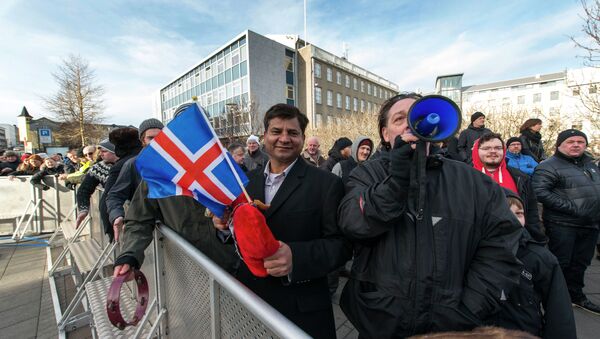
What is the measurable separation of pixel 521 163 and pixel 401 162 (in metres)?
4.68

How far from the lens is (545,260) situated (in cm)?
183

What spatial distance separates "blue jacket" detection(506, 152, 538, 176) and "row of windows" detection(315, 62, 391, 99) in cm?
2830

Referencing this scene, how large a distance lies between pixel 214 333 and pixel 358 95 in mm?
40190

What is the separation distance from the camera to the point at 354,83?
124ft

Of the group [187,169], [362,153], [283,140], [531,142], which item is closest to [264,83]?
[362,153]

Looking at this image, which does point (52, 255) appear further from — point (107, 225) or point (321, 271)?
point (321, 271)

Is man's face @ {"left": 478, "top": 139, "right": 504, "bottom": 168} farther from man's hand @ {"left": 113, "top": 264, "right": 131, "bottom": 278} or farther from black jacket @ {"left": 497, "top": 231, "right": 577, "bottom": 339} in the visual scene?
man's hand @ {"left": 113, "top": 264, "right": 131, "bottom": 278}

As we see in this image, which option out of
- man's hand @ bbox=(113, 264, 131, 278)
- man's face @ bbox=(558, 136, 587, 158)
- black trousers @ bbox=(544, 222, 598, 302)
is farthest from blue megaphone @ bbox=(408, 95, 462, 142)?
black trousers @ bbox=(544, 222, 598, 302)

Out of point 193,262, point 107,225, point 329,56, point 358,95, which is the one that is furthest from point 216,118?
point 193,262

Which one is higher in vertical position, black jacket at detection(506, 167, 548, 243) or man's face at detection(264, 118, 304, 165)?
man's face at detection(264, 118, 304, 165)

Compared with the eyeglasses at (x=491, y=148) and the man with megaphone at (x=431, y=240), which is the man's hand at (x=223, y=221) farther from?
the eyeglasses at (x=491, y=148)

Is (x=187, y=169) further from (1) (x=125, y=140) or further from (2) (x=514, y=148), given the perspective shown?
(2) (x=514, y=148)

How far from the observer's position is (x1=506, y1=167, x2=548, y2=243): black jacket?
2.59 m

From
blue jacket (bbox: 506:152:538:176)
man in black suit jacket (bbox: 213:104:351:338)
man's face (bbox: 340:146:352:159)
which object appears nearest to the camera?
man in black suit jacket (bbox: 213:104:351:338)
